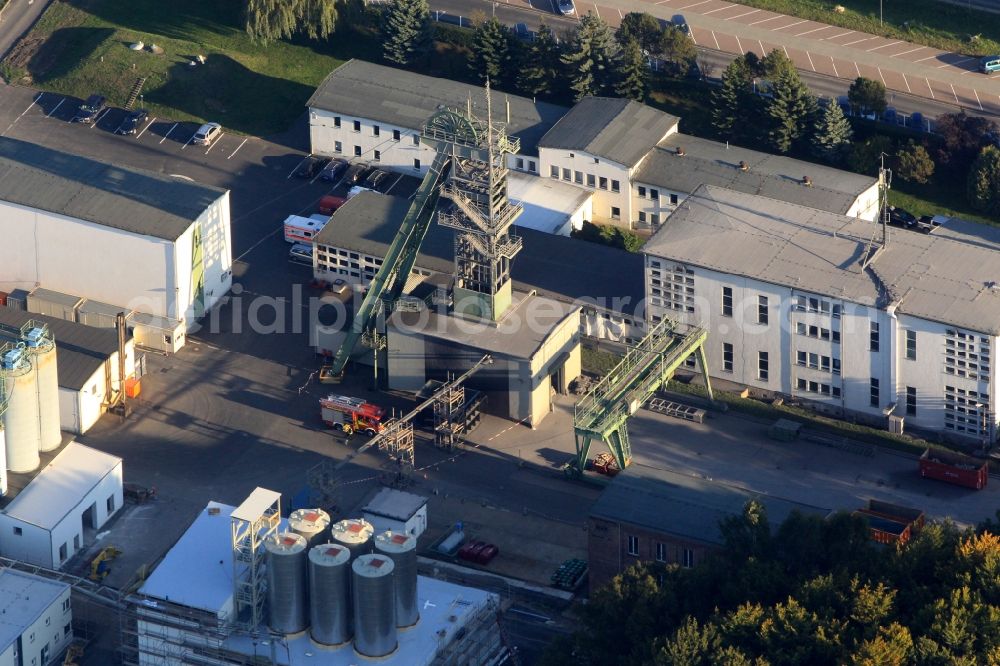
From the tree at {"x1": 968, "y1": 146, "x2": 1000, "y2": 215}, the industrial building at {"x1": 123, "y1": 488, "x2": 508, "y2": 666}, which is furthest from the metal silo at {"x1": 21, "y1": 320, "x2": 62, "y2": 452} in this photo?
the tree at {"x1": 968, "y1": 146, "x2": 1000, "y2": 215}

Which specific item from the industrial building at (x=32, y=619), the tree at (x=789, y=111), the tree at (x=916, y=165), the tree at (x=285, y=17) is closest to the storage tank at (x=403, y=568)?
the industrial building at (x=32, y=619)

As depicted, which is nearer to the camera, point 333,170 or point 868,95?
point 868,95

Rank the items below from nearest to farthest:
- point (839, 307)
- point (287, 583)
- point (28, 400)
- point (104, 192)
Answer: point (287, 583) → point (28, 400) → point (839, 307) → point (104, 192)

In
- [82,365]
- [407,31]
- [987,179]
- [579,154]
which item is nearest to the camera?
[82,365]

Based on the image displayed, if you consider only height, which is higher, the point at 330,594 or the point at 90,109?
the point at 90,109

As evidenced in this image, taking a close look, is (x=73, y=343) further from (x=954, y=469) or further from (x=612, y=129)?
(x=954, y=469)

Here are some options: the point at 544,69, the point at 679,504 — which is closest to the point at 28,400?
the point at 679,504

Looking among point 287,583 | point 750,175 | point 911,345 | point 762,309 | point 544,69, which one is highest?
point 544,69
